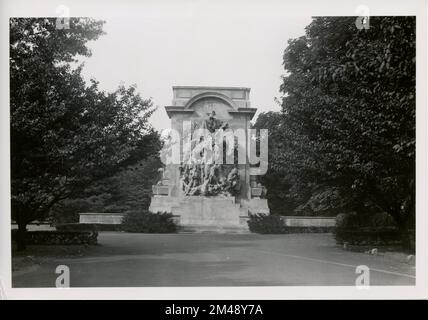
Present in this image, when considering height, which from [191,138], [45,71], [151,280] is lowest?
[151,280]

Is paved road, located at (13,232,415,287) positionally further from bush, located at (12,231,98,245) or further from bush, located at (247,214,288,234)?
bush, located at (247,214,288,234)

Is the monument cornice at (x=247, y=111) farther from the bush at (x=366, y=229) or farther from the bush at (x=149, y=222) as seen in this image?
the bush at (x=149, y=222)

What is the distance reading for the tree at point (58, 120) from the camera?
1288 centimetres

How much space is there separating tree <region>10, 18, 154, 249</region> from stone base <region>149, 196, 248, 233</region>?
4.78 m

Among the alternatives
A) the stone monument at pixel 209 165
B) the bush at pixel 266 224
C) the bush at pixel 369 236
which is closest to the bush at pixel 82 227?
the stone monument at pixel 209 165

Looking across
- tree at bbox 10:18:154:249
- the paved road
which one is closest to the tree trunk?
tree at bbox 10:18:154:249

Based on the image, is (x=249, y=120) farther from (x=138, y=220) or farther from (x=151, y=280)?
(x=151, y=280)

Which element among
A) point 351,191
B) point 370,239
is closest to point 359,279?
point 370,239

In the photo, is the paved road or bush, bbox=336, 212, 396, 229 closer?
the paved road

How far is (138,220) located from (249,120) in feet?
17.2

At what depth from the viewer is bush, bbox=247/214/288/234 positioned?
18.9 meters

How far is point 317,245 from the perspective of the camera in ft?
50.7

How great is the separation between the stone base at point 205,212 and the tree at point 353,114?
290 centimetres

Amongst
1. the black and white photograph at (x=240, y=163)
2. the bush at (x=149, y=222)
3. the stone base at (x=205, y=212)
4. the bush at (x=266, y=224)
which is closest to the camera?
the black and white photograph at (x=240, y=163)
